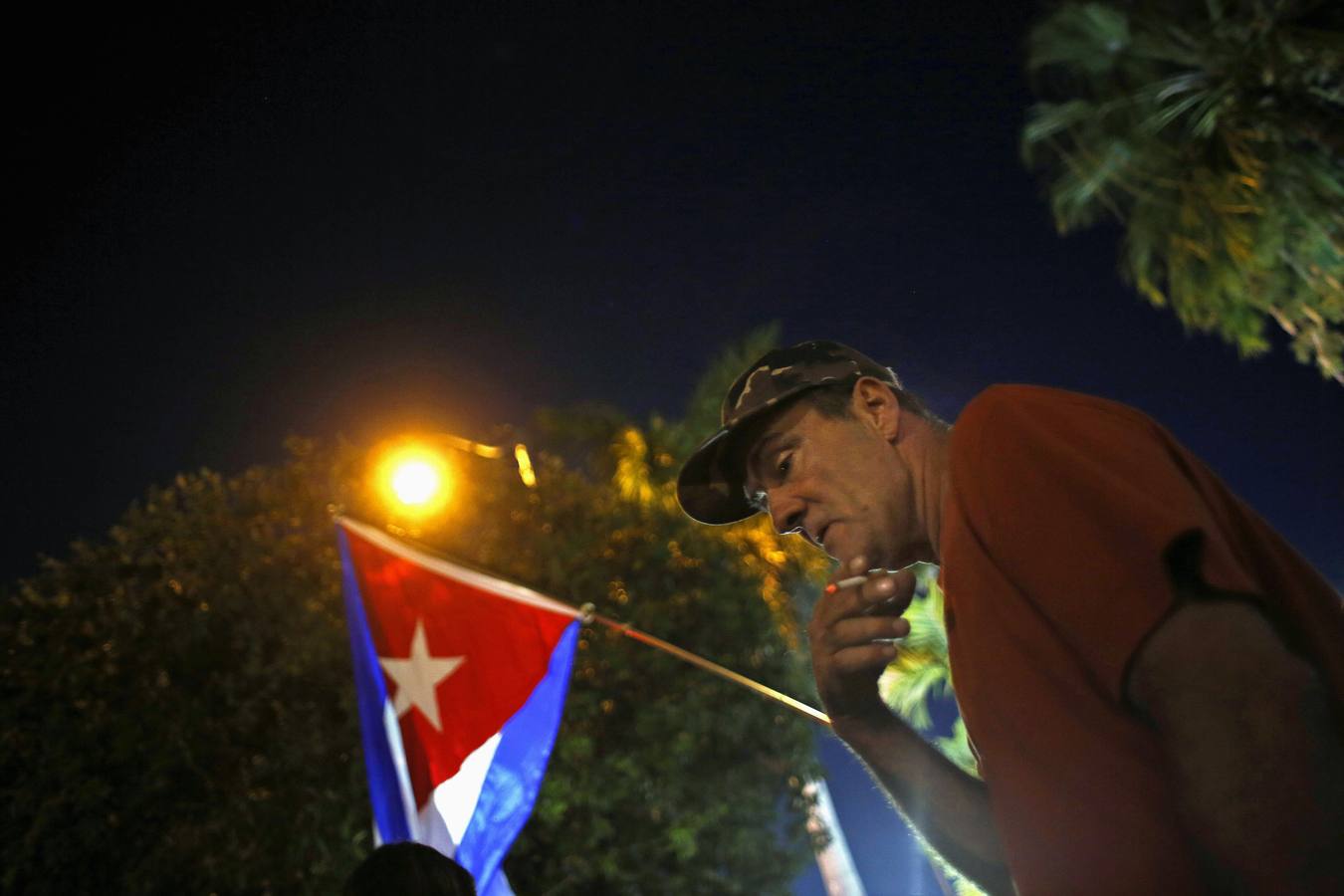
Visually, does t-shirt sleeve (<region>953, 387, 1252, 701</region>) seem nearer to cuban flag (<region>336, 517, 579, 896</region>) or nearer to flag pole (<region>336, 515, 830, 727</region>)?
flag pole (<region>336, 515, 830, 727</region>)

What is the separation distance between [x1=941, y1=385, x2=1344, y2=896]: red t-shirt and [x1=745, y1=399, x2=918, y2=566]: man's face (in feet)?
1.71

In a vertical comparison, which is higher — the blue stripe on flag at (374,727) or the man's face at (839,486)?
the blue stripe on flag at (374,727)

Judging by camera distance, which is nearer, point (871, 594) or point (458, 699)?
point (871, 594)

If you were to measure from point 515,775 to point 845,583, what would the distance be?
10.6 ft

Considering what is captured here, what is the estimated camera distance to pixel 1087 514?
1.33 m

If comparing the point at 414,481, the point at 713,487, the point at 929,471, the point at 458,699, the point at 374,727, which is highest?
the point at 414,481

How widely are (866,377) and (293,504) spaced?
1267 centimetres

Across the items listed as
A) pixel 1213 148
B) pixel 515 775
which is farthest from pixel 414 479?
pixel 1213 148

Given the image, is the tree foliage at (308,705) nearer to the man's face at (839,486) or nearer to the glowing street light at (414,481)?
the glowing street light at (414,481)

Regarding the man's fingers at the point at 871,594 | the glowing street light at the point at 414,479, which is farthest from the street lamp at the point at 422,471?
the man's fingers at the point at 871,594

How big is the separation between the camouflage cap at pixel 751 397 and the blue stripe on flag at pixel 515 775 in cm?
258

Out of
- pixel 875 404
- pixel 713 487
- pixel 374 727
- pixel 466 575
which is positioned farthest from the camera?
pixel 374 727

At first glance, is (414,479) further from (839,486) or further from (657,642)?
(839,486)

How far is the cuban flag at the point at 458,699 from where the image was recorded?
4641 millimetres
